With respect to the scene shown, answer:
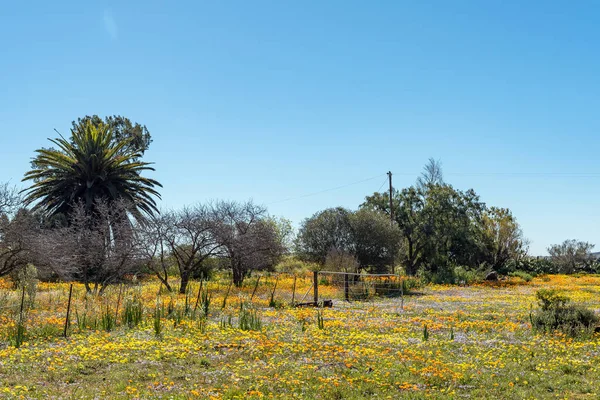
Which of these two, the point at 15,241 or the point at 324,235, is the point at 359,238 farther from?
the point at 15,241

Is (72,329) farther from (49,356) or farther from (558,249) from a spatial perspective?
(558,249)

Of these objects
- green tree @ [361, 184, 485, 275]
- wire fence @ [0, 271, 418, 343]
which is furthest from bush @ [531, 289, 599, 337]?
green tree @ [361, 184, 485, 275]

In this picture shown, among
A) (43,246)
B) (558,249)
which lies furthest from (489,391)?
(558,249)

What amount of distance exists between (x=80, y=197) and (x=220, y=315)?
2279 cm

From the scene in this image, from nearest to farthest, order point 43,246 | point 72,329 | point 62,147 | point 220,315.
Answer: point 72,329
point 220,315
point 43,246
point 62,147

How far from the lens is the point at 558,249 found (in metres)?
56.7

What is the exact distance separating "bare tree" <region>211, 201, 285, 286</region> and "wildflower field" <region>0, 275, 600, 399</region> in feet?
37.1

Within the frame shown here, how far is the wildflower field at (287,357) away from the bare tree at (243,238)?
1131 cm

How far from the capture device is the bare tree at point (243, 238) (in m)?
29.7

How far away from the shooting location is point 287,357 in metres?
11.1

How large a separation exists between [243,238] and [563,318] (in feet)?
61.5

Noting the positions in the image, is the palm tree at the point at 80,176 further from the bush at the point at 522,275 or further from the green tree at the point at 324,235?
the bush at the point at 522,275

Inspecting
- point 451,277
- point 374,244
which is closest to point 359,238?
point 374,244

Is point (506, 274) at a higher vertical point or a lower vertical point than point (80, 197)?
lower
